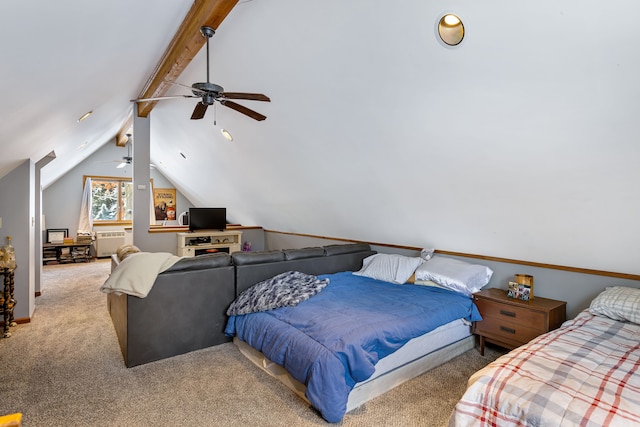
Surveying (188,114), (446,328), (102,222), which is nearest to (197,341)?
(446,328)

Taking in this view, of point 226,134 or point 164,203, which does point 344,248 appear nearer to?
point 226,134

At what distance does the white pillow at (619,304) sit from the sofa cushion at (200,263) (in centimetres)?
A: 311

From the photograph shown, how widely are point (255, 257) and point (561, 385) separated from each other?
2.68 meters

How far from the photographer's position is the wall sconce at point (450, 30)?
2.06 metres

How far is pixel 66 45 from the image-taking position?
1.80 m

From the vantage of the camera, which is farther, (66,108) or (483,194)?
(483,194)

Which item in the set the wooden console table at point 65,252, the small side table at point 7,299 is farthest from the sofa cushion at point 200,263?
the wooden console table at point 65,252

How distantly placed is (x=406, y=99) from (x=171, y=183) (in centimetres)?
858

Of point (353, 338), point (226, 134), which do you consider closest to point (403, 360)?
point (353, 338)

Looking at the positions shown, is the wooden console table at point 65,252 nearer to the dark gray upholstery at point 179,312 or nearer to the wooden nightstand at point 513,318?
the dark gray upholstery at point 179,312

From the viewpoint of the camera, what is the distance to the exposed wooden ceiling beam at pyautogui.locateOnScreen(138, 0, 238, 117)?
8.00 feet

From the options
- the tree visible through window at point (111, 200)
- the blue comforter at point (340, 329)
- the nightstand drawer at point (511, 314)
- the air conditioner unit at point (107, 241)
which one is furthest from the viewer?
the tree visible through window at point (111, 200)

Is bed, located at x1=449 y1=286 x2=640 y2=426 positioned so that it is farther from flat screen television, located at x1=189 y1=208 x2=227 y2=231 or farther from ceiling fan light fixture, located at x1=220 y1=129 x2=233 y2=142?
flat screen television, located at x1=189 y1=208 x2=227 y2=231

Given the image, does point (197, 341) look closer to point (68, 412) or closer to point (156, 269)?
point (156, 269)
